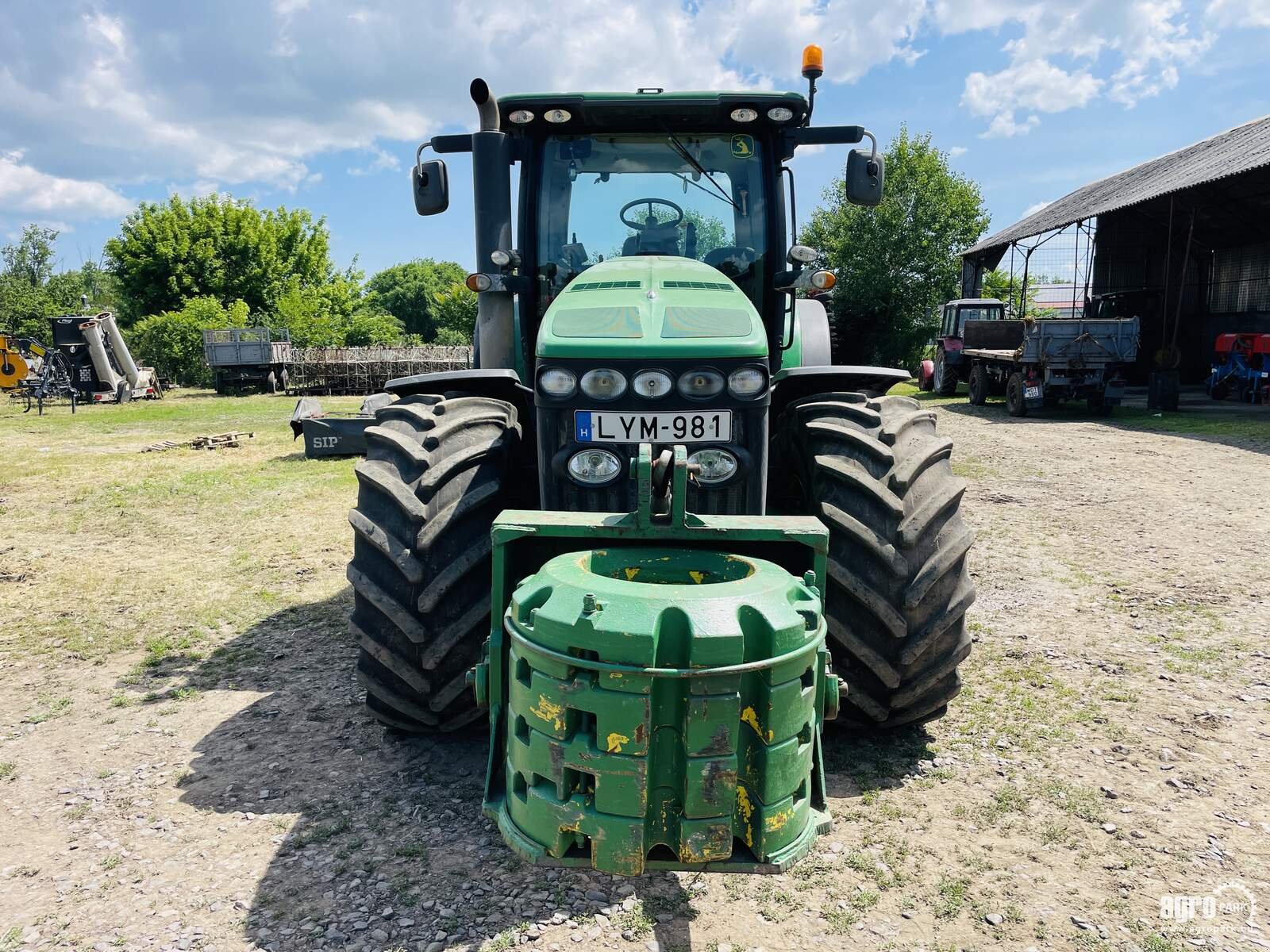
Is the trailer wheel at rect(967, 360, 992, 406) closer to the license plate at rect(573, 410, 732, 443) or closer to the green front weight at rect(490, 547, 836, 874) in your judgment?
the license plate at rect(573, 410, 732, 443)

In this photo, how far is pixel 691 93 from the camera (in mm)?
4188

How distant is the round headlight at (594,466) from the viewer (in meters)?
3.26

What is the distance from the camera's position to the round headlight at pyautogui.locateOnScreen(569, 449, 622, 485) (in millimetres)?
3258

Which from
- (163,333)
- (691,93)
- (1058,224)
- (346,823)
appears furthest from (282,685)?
(163,333)

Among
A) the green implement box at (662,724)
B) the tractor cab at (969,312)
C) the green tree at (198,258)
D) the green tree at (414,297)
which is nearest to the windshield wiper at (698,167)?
the green implement box at (662,724)

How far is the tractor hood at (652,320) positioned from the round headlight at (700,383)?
7 cm

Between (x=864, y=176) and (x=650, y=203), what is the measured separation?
3.56ft

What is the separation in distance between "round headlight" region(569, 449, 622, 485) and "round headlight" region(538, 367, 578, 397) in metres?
0.23

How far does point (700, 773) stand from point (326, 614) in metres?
3.96

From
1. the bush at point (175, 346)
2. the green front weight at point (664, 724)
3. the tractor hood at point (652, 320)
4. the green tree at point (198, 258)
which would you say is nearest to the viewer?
the green front weight at point (664, 724)

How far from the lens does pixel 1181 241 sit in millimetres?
25672

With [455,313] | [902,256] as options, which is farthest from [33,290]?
[902,256]

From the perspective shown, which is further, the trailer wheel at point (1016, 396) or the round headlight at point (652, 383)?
the trailer wheel at point (1016, 396)

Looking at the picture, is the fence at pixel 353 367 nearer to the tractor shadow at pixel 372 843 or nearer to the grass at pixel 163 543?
the grass at pixel 163 543
